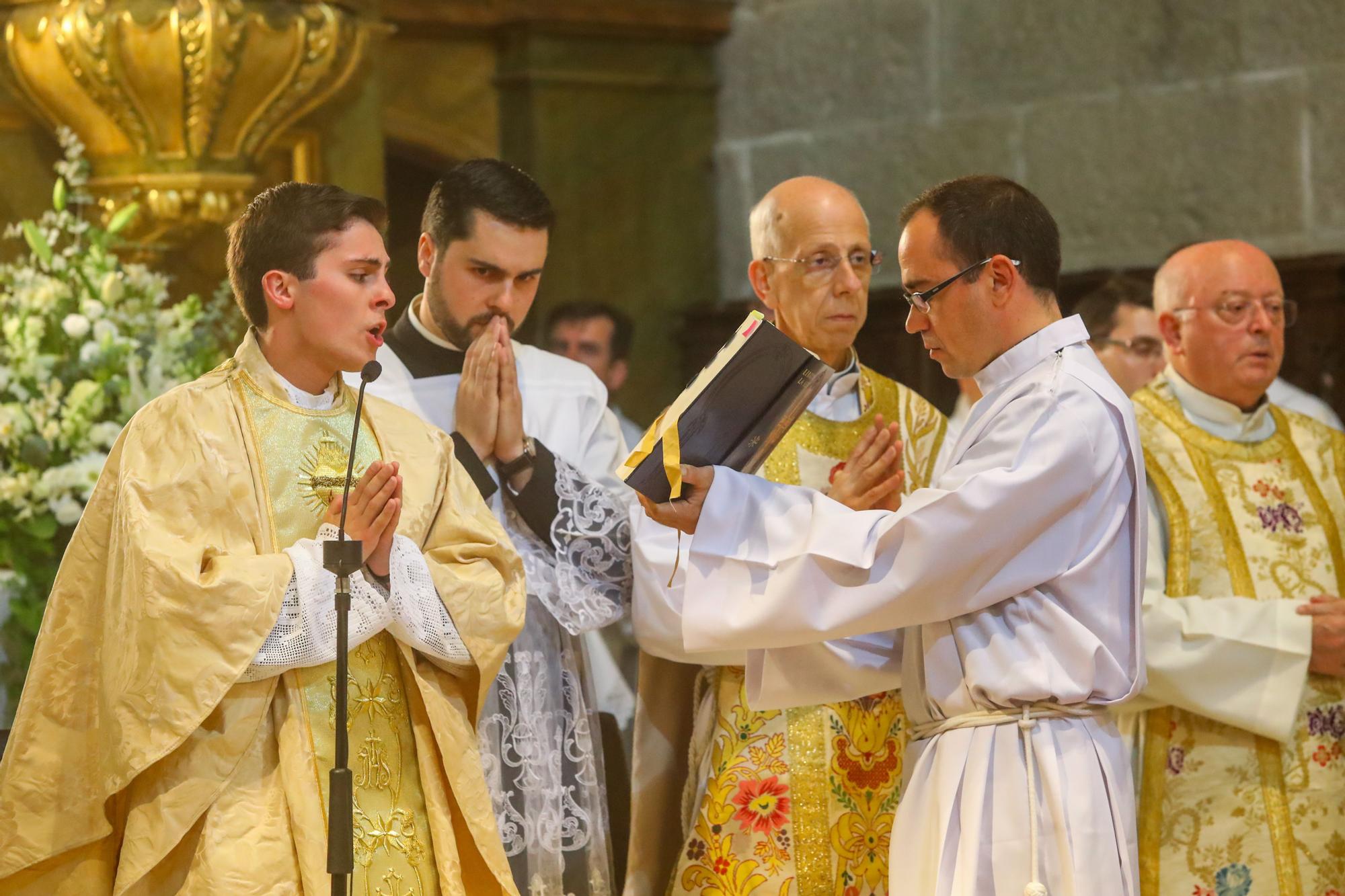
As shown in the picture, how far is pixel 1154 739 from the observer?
4.38m

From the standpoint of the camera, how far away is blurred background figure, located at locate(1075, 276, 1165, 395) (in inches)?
230

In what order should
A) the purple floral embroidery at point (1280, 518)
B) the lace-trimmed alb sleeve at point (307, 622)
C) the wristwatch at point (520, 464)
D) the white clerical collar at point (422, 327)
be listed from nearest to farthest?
the lace-trimmed alb sleeve at point (307, 622)
the wristwatch at point (520, 464)
the white clerical collar at point (422, 327)
the purple floral embroidery at point (1280, 518)

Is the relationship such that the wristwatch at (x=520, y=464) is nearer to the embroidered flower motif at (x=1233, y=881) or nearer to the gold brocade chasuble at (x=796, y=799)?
the gold brocade chasuble at (x=796, y=799)

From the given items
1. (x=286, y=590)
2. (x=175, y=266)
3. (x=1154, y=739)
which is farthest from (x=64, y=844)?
(x=175, y=266)

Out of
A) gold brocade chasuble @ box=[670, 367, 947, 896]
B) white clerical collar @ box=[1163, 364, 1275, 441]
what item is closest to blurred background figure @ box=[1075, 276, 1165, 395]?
white clerical collar @ box=[1163, 364, 1275, 441]

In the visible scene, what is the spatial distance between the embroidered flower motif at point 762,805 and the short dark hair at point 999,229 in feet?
3.97

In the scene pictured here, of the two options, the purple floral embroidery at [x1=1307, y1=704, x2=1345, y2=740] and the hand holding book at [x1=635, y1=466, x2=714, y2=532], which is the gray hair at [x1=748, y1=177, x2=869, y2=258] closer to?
the hand holding book at [x1=635, y1=466, x2=714, y2=532]

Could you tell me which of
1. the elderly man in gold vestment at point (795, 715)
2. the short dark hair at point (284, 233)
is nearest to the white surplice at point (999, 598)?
the elderly man in gold vestment at point (795, 715)

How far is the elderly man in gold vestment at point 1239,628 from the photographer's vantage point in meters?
4.25

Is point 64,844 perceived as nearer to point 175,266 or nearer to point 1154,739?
point 1154,739

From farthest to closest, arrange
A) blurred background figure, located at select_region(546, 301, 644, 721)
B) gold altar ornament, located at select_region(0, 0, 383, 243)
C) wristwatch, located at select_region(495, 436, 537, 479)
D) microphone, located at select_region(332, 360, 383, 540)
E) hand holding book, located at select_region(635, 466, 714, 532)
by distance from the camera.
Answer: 1. blurred background figure, located at select_region(546, 301, 644, 721)
2. gold altar ornament, located at select_region(0, 0, 383, 243)
3. wristwatch, located at select_region(495, 436, 537, 479)
4. hand holding book, located at select_region(635, 466, 714, 532)
5. microphone, located at select_region(332, 360, 383, 540)

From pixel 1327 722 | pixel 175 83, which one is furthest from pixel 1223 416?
pixel 175 83

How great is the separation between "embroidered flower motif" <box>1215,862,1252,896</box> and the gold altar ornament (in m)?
3.55

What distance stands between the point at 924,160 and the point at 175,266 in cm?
358
